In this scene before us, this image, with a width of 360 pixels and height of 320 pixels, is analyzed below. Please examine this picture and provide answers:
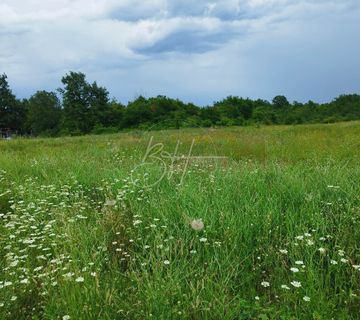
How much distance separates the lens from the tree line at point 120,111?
76.7ft

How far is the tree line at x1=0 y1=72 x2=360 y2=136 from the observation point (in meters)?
23.4

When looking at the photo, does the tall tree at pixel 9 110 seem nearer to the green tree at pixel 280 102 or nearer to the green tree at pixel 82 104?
the green tree at pixel 82 104

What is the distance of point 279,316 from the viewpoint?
10.3 ft

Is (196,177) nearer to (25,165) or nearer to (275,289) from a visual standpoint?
(275,289)

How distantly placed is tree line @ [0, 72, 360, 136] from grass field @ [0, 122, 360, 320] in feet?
28.3

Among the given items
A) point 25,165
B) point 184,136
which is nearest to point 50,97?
point 184,136

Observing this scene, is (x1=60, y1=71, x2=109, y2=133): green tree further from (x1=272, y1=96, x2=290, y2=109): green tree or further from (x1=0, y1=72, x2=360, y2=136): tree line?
(x1=272, y1=96, x2=290, y2=109): green tree

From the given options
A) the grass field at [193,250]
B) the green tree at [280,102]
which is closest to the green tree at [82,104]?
the green tree at [280,102]

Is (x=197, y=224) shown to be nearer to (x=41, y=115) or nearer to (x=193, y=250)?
(x=193, y=250)

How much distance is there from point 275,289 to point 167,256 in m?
0.98

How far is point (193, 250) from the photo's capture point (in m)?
3.84

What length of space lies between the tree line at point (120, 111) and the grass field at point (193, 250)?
863 cm

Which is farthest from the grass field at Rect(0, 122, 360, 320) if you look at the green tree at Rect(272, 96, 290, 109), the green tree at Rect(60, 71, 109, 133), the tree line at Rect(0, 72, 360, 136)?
the green tree at Rect(60, 71, 109, 133)

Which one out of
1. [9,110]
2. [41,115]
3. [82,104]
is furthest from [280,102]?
[9,110]
